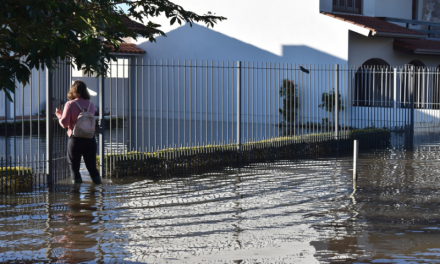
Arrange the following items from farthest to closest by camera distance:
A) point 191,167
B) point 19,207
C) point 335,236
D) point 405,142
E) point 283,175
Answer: point 405,142
point 191,167
point 283,175
point 19,207
point 335,236

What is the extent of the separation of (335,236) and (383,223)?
0.91m

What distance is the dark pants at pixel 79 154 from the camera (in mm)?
8734

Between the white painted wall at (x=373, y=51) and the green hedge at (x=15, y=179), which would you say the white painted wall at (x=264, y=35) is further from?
the green hedge at (x=15, y=179)

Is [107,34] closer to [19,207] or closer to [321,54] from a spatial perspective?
[19,207]

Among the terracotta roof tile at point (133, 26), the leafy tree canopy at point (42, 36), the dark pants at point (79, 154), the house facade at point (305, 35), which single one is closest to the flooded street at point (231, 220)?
the dark pants at point (79, 154)

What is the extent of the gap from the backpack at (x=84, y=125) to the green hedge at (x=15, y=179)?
1.00 meters

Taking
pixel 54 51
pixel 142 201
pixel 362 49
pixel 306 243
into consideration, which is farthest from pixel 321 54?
pixel 54 51

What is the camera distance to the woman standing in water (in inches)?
340

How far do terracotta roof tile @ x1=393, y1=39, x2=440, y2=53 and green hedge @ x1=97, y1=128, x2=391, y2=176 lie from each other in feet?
25.9

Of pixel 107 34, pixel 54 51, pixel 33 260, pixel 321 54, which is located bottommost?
pixel 33 260

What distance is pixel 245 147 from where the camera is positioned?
11906 millimetres

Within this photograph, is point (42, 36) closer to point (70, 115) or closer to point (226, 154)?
point (70, 115)

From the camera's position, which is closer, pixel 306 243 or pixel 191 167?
pixel 306 243

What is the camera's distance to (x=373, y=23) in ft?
70.2
